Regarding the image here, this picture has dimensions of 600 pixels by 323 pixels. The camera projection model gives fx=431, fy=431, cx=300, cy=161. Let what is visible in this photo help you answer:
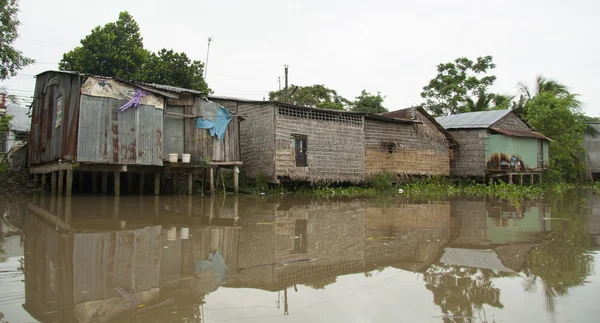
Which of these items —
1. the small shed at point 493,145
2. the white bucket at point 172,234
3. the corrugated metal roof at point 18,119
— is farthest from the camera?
the corrugated metal roof at point 18,119

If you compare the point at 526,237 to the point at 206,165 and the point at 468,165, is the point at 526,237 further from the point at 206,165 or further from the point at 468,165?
the point at 468,165

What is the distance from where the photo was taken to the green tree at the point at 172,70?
75.6 ft

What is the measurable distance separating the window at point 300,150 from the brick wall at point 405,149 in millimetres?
3245

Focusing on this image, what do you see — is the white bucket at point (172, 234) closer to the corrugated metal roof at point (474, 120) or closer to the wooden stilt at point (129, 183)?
the wooden stilt at point (129, 183)

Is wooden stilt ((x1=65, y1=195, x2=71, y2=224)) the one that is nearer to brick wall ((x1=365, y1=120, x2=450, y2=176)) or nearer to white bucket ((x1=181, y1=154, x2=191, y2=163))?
white bucket ((x1=181, y1=154, x2=191, y2=163))

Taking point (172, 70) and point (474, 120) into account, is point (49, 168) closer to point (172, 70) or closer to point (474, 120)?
point (172, 70)

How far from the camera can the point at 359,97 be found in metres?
32.1

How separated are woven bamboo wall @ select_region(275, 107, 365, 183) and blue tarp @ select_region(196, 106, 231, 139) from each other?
6.08ft

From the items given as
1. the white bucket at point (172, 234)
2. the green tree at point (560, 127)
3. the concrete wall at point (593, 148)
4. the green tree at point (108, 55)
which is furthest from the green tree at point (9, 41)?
the concrete wall at point (593, 148)

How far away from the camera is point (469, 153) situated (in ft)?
70.8

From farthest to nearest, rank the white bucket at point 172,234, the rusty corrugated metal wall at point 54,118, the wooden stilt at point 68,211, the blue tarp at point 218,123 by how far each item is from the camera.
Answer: the blue tarp at point 218,123 < the rusty corrugated metal wall at point 54,118 < the wooden stilt at point 68,211 < the white bucket at point 172,234

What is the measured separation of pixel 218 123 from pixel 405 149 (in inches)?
359

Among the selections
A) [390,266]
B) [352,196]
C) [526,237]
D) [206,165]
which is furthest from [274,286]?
[352,196]

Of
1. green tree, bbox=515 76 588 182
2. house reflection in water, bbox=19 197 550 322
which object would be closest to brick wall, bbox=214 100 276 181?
house reflection in water, bbox=19 197 550 322
